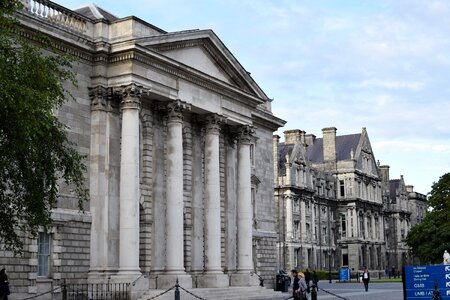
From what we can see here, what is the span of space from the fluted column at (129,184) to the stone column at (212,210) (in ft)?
21.8

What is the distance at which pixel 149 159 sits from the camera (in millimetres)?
35281

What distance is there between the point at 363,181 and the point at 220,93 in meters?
69.2

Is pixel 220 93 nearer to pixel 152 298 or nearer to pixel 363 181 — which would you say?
pixel 152 298

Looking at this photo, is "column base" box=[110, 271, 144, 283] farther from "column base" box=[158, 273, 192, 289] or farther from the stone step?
"column base" box=[158, 273, 192, 289]

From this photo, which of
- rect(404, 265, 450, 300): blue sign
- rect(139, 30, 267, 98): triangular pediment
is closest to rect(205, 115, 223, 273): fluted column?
rect(139, 30, 267, 98): triangular pediment

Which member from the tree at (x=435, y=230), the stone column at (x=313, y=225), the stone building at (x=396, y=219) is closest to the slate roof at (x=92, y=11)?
the tree at (x=435, y=230)

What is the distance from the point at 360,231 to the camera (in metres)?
103

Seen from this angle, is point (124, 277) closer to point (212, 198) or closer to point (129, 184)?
point (129, 184)

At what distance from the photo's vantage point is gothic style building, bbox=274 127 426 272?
280ft

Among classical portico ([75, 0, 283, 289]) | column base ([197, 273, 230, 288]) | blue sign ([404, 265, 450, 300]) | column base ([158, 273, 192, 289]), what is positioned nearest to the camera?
blue sign ([404, 265, 450, 300])

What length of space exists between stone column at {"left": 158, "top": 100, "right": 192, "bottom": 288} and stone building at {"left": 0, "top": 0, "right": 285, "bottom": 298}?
5 centimetres

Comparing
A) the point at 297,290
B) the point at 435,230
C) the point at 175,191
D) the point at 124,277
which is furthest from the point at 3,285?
the point at 435,230

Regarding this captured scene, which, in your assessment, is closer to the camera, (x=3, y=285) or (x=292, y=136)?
(x=3, y=285)

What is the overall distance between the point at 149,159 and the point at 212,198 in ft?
15.0
